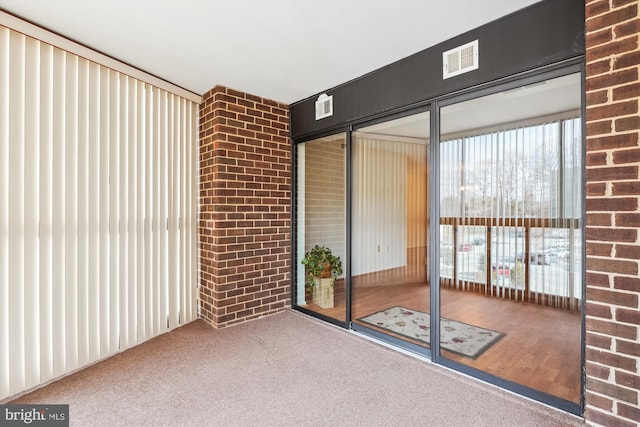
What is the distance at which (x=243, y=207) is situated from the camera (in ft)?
11.6

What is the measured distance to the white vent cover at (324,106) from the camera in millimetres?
3408

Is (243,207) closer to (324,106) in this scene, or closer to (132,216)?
(132,216)

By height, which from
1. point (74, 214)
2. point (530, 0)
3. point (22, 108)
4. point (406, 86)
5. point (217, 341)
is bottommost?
point (217, 341)

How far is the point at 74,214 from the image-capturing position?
8.12 ft

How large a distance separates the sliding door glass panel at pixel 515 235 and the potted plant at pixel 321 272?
4.17 feet

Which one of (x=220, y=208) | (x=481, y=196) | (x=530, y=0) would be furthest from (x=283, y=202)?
(x=530, y=0)

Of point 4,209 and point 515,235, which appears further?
point 515,235

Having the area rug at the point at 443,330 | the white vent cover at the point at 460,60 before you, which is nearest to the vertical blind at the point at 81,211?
the area rug at the point at 443,330

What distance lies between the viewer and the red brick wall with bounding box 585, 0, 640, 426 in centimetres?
157

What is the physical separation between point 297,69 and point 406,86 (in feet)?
3.26

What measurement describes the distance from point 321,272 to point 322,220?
24.2 inches

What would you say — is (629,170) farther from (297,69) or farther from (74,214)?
(74,214)

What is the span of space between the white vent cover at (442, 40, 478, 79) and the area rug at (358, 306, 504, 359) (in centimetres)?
195

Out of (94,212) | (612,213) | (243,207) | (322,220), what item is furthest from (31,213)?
(612,213)
